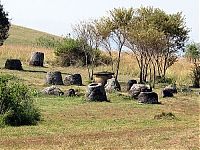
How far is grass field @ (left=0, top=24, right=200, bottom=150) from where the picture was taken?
16.8 m

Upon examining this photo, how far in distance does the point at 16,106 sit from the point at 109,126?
408cm

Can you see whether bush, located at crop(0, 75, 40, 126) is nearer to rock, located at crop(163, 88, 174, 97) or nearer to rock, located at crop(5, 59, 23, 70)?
rock, located at crop(163, 88, 174, 97)

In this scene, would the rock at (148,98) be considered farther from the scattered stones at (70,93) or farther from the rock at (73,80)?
the rock at (73,80)

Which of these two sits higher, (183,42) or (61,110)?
(183,42)

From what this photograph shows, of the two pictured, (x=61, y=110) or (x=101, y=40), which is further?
(x=101, y=40)

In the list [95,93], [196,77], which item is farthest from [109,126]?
[196,77]

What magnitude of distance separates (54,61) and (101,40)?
1159 centimetres

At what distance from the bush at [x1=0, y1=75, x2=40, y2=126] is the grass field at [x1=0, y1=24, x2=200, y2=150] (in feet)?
2.14

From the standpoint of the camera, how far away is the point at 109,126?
21.6m

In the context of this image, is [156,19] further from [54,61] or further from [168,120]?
[168,120]

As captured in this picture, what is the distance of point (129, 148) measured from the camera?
52.0 feet

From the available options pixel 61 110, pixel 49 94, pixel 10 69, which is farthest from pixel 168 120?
pixel 10 69

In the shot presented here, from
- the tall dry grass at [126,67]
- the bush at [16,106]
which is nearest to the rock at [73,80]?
the tall dry grass at [126,67]

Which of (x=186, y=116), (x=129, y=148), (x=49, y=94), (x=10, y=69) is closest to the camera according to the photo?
(x=129, y=148)
